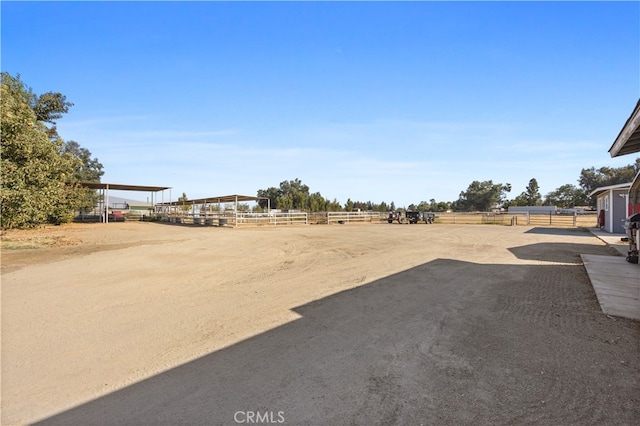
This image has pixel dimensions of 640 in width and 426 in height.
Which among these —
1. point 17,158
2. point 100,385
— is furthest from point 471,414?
point 17,158

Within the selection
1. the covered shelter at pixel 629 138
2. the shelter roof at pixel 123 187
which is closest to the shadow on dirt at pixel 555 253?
the covered shelter at pixel 629 138

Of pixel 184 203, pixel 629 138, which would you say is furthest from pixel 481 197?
pixel 629 138

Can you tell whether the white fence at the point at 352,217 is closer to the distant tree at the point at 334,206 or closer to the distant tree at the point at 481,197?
the distant tree at the point at 334,206

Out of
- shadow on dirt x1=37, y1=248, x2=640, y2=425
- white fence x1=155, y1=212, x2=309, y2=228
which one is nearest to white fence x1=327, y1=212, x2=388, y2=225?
white fence x1=155, y1=212, x2=309, y2=228

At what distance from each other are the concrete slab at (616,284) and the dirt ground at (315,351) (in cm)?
25

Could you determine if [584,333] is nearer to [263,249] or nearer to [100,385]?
[100,385]

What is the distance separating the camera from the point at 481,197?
3344 inches

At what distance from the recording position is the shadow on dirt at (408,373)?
2.24 meters

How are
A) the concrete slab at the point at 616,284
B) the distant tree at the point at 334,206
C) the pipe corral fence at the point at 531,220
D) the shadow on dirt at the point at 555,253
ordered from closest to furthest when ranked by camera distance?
the concrete slab at the point at 616,284 < the shadow on dirt at the point at 555,253 < the pipe corral fence at the point at 531,220 < the distant tree at the point at 334,206

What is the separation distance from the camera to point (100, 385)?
264cm

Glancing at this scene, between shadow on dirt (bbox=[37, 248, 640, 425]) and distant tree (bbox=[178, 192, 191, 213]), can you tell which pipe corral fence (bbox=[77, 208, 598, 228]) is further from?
shadow on dirt (bbox=[37, 248, 640, 425])

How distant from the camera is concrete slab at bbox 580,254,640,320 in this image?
4.57 m

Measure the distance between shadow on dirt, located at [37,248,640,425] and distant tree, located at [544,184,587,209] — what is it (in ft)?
316

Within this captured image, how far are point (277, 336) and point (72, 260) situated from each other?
329 inches
